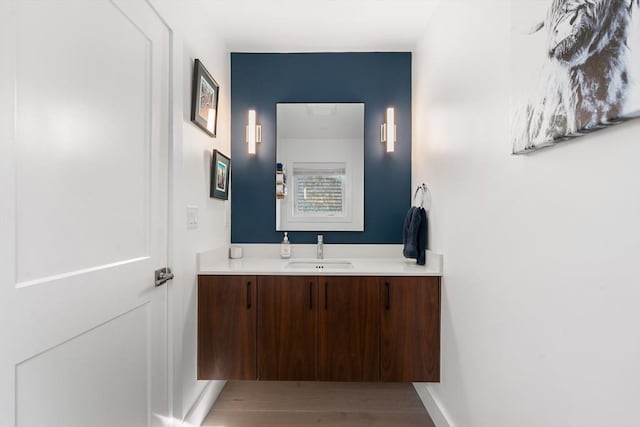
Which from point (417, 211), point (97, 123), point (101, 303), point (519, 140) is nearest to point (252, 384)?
point (101, 303)

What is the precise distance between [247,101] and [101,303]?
183 cm

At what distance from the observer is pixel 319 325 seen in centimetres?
185

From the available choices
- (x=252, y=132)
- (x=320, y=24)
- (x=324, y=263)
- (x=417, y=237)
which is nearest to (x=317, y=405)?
(x=324, y=263)

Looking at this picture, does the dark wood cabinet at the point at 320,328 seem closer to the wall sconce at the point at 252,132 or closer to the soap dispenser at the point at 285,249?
the soap dispenser at the point at 285,249

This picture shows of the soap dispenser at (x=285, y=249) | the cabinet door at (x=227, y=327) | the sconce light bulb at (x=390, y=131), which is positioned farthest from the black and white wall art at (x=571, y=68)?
the soap dispenser at (x=285, y=249)

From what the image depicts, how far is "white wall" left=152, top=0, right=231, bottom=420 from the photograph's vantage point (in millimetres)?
1569

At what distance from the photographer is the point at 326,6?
1.90m

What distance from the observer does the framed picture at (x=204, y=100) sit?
5.73 ft

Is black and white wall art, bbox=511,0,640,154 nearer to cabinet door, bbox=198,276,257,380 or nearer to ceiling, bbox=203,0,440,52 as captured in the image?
ceiling, bbox=203,0,440,52

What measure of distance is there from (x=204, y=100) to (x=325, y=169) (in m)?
0.99

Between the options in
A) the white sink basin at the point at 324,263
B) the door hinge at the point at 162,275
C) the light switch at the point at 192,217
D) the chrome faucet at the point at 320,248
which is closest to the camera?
the door hinge at the point at 162,275

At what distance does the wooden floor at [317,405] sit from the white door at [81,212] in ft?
2.25

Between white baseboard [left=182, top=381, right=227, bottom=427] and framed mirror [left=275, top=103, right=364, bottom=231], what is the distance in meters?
1.15

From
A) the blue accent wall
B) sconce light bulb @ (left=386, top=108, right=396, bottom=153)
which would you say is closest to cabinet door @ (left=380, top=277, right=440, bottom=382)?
the blue accent wall
